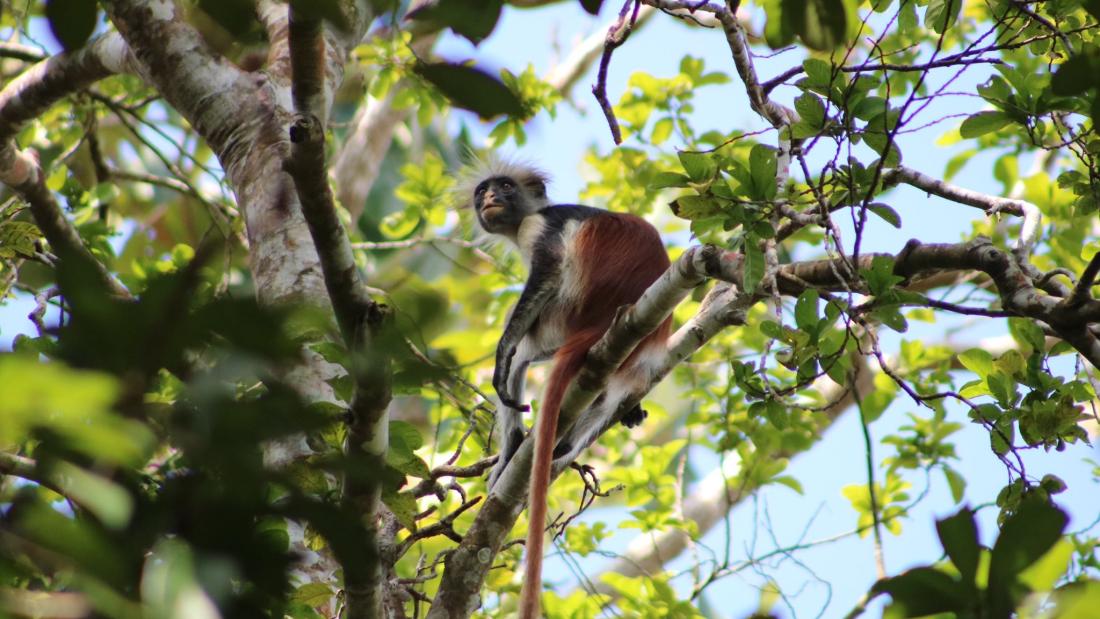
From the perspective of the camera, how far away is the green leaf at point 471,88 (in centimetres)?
84

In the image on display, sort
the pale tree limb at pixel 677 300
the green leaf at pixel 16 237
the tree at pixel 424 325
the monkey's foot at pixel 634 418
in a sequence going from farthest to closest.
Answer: the monkey's foot at pixel 634 418 → the green leaf at pixel 16 237 → the pale tree limb at pixel 677 300 → the tree at pixel 424 325

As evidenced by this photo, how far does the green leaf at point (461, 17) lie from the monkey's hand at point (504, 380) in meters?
2.86

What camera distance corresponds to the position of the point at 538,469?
114 inches

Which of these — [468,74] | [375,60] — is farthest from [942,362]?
[468,74]

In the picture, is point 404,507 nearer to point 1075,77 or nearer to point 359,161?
point 1075,77

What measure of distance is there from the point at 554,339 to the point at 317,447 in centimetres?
258

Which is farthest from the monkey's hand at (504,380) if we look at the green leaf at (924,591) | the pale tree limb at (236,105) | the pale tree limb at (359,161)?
the pale tree limb at (359,161)

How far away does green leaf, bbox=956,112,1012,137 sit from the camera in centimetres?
234

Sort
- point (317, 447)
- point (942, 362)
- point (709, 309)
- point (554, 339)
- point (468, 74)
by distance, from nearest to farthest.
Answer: point (468, 74) → point (317, 447) → point (709, 309) → point (554, 339) → point (942, 362)

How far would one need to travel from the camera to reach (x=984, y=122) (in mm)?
2359

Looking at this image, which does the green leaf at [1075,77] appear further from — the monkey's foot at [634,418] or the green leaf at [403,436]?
the monkey's foot at [634,418]

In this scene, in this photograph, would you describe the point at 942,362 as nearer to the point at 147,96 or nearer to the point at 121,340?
the point at 147,96

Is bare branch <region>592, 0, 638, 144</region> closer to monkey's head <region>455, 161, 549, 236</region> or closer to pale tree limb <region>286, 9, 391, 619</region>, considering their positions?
pale tree limb <region>286, 9, 391, 619</region>

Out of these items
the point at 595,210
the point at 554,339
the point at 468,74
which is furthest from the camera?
the point at 595,210
